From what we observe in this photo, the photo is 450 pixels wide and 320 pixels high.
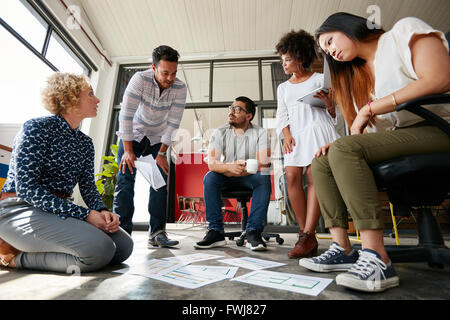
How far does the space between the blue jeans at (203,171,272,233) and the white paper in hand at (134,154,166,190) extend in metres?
0.35

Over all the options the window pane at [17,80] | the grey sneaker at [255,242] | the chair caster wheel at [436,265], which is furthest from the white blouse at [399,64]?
the window pane at [17,80]

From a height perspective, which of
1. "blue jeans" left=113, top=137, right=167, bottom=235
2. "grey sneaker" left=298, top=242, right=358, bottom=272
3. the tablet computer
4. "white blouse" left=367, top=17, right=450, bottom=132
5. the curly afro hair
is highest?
the curly afro hair

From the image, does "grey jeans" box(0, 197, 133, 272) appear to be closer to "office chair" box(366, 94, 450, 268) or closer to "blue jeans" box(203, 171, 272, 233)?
"blue jeans" box(203, 171, 272, 233)

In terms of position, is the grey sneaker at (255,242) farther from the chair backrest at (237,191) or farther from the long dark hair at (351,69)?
the long dark hair at (351,69)

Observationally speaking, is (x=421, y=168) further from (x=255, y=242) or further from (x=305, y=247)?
(x=255, y=242)

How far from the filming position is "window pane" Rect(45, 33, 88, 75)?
129 inches

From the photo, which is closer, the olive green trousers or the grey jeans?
the olive green trousers

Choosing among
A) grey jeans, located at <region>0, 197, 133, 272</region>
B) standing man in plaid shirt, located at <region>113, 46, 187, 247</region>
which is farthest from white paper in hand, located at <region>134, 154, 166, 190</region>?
grey jeans, located at <region>0, 197, 133, 272</region>

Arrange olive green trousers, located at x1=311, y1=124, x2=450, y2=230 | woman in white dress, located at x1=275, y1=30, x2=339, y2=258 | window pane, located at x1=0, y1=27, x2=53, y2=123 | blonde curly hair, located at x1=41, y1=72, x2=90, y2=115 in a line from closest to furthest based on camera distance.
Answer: olive green trousers, located at x1=311, y1=124, x2=450, y2=230 < blonde curly hair, located at x1=41, y1=72, x2=90, y2=115 < woman in white dress, located at x1=275, y1=30, x2=339, y2=258 < window pane, located at x1=0, y1=27, x2=53, y2=123

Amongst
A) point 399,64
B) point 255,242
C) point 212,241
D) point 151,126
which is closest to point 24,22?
point 151,126

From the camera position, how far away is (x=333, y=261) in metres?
0.94
